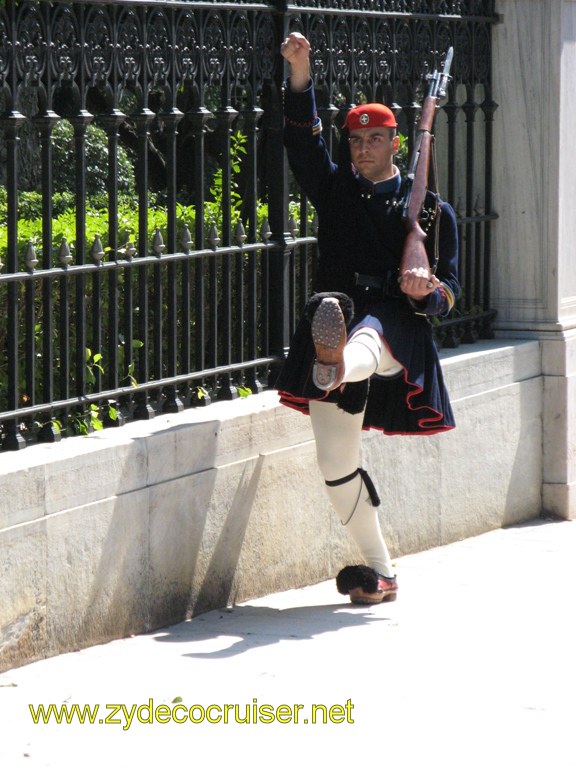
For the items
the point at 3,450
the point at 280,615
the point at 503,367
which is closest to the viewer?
the point at 3,450

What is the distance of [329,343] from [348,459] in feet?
2.89

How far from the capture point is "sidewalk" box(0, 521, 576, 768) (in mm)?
4688

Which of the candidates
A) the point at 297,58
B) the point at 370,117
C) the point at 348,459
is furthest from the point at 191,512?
the point at 297,58

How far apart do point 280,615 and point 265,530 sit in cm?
44

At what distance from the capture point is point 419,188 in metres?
6.24

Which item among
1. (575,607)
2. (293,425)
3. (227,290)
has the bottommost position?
(575,607)

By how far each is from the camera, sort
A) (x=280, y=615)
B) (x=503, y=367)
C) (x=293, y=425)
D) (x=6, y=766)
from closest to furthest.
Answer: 1. (x=6, y=766)
2. (x=280, y=615)
3. (x=293, y=425)
4. (x=503, y=367)

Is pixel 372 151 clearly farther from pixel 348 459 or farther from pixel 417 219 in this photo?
pixel 348 459

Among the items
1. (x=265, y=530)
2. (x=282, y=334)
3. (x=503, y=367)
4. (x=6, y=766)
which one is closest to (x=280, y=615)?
(x=265, y=530)

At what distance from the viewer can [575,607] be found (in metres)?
6.78

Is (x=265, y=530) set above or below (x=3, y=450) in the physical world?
below

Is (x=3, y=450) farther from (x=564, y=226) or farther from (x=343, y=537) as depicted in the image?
(x=564, y=226)

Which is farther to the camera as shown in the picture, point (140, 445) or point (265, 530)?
point (265, 530)

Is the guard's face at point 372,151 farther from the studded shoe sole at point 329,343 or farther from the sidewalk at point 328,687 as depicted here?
the sidewalk at point 328,687
